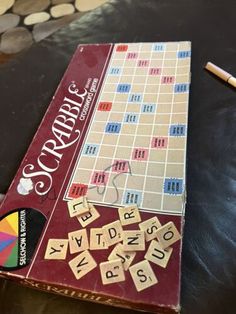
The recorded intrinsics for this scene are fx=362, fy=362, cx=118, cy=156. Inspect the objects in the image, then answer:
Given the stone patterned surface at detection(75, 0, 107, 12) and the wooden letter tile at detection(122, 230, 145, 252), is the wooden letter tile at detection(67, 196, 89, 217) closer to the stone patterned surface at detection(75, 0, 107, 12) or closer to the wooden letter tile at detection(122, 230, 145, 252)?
the wooden letter tile at detection(122, 230, 145, 252)

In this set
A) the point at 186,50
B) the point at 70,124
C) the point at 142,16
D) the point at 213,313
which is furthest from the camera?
the point at 142,16

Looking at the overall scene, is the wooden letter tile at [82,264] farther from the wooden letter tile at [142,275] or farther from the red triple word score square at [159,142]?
the red triple word score square at [159,142]

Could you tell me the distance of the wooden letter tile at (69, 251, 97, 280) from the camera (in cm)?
50

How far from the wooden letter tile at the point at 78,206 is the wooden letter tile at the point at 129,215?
0.05 m

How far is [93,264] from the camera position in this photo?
1.66ft

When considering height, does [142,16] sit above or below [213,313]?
above

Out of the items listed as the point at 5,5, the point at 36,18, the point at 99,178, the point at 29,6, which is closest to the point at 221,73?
the point at 99,178

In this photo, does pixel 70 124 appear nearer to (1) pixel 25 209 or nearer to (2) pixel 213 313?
(1) pixel 25 209

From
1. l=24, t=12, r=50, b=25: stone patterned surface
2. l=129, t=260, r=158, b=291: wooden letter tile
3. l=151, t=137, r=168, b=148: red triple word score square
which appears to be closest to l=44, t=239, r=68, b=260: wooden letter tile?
l=129, t=260, r=158, b=291: wooden letter tile

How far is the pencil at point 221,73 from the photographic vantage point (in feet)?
2.39

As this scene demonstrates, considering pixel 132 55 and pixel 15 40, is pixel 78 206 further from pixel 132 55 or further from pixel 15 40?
pixel 15 40

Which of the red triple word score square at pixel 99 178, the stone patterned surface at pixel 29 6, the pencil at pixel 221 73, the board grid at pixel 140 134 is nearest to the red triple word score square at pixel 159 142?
the board grid at pixel 140 134

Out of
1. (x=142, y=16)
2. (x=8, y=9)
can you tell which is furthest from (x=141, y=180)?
(x=8, y=9)

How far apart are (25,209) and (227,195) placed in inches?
12.7
